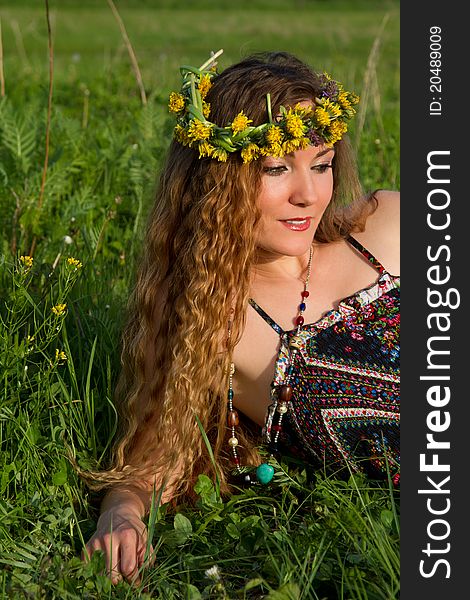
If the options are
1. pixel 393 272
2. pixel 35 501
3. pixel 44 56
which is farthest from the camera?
pixel 44 56

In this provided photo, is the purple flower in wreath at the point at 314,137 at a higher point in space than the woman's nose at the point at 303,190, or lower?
higher

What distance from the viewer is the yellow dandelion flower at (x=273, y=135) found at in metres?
2.85

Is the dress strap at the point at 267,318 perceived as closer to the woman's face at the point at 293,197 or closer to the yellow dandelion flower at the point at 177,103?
the woman's face at the point at 293,197

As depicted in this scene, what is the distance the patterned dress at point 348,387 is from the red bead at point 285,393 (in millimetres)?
26

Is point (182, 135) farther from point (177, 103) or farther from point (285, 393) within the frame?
point (285, 393)

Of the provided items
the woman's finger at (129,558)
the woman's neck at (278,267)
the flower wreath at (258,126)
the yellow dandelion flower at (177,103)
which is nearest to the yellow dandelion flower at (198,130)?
the flower wreath at (258,126)

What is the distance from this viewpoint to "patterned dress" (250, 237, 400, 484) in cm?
305

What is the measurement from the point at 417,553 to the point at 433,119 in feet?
3.81

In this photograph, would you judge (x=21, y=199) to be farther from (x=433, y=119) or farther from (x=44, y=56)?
(x=44, y=56)

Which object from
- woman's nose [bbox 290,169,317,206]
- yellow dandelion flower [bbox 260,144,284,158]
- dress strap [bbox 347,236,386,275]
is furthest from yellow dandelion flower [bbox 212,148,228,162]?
dress strap [bbox 347,236,386,275]

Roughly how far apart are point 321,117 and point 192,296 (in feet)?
2.06

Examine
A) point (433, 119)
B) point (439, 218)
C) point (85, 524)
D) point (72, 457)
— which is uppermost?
point (433, 119)

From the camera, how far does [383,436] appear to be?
304 centimetres

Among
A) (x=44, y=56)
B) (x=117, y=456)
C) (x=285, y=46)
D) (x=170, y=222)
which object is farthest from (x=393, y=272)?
(x=285, y=46)
